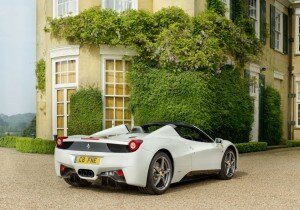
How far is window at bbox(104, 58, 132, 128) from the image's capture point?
54.9 ft

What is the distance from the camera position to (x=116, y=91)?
16.8 metres

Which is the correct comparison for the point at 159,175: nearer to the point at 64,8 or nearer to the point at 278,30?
the point at 64,8

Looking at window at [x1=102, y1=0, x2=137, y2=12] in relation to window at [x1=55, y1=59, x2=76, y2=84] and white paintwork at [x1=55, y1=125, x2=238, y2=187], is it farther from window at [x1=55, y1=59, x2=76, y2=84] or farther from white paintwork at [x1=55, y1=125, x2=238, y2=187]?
white paintwork at [x1=55, y1=125, x2=238, y2=187]

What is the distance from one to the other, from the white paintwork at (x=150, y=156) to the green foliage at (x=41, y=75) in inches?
447

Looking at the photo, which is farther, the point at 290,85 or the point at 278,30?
the point at 290,85

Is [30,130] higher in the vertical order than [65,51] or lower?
lower

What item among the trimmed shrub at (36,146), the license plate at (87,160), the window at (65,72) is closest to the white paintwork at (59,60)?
the window at (65,72)

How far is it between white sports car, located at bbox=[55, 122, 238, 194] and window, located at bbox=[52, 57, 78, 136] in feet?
26.9

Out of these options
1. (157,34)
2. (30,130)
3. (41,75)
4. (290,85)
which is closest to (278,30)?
(290,85)

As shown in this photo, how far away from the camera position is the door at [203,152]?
900 centimetres

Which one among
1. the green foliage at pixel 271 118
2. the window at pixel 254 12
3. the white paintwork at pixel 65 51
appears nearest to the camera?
the white paintwork at pixel 65 51

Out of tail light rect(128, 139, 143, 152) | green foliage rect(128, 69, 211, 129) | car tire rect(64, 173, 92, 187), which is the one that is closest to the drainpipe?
green foliage rect(128, 69, 211, 129)

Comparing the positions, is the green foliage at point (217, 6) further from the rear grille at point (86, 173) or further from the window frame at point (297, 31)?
the rear grille at point (86, 173)

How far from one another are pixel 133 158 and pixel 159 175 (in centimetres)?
66
